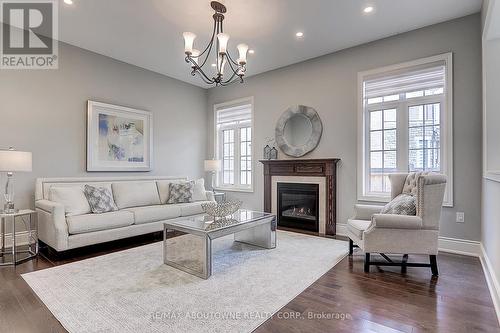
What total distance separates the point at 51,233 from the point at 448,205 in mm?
5038

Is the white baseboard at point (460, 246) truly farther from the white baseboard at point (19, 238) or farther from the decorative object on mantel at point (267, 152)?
the white baseboard at point (19, 238)

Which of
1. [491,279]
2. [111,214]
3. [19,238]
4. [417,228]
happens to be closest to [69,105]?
[111,214]

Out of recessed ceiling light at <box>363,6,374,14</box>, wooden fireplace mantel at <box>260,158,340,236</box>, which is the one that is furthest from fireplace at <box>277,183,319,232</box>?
recessed ceiling light at <box>363,6,374,14</box>

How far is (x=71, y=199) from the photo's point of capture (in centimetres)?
359

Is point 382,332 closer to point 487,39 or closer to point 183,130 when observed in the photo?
point 487,39

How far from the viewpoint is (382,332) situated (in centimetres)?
179

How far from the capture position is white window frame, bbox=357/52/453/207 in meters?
3.47

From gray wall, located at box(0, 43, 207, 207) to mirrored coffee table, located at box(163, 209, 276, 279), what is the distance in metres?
2.34

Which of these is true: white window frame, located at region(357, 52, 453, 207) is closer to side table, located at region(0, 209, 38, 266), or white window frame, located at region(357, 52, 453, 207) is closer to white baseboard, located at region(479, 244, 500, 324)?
white baseboard, located at region(479, 244, 500, 324)

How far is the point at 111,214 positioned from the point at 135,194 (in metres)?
0.78

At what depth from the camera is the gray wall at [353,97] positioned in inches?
132

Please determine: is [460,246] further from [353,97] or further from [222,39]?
[222,39]

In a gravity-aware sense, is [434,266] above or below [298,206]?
below
